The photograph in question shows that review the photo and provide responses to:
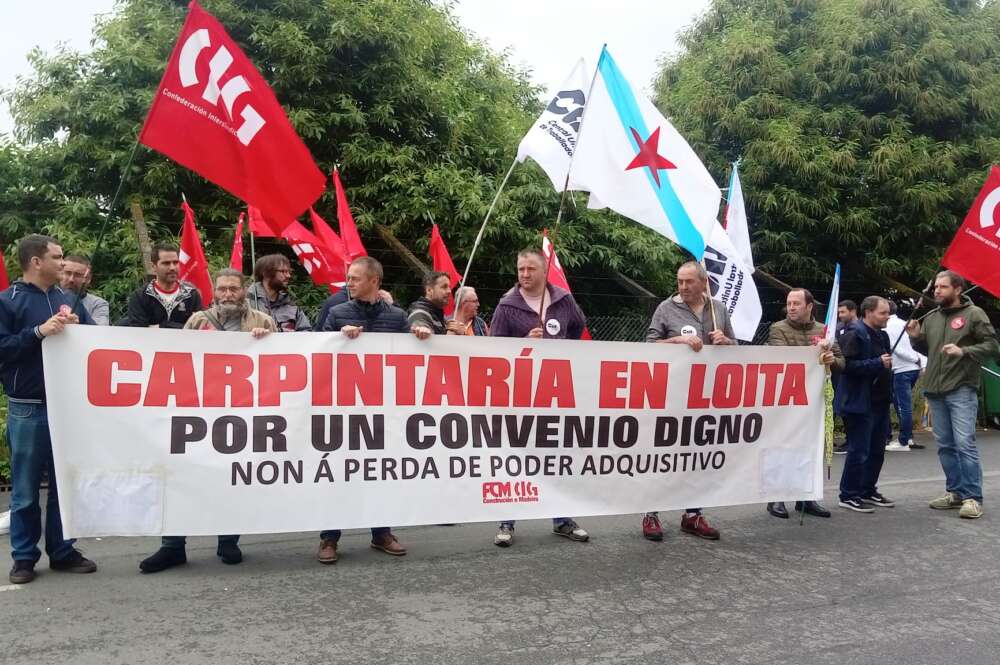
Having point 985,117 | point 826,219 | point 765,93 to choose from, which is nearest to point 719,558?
point 826,219

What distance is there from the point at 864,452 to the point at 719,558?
81.5 inches

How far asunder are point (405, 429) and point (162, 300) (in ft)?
6.96

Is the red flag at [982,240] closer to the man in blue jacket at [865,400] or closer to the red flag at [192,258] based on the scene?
the man in blue jacket at [865,400]

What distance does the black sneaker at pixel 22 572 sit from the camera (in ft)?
14.2

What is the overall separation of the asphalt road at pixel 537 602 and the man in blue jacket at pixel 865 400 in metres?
0.73

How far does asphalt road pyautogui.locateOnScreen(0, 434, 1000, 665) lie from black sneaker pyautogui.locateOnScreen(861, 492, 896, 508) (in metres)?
0.83

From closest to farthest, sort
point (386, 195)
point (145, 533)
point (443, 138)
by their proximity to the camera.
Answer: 1. point (145, 533)
2. point (386, 195)
3. point (443, 138)

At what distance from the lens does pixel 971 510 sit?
19.8ft

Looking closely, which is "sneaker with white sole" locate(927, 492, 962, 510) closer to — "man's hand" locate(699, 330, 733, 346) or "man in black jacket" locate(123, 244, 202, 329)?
"man's hand" locate(699, 330, 733, 346)

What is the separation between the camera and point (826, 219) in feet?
45.2

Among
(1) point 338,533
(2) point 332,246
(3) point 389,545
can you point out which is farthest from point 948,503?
(2) point 332,246

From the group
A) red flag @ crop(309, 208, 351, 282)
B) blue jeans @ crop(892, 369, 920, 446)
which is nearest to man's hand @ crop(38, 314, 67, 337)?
red flag @ crop(309, 208, 351, 282)

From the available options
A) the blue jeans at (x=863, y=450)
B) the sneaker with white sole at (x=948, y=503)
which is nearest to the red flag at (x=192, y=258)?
the blue jeans at (x=863, y=450)

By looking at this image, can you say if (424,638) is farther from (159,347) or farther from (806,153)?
(806,153)
